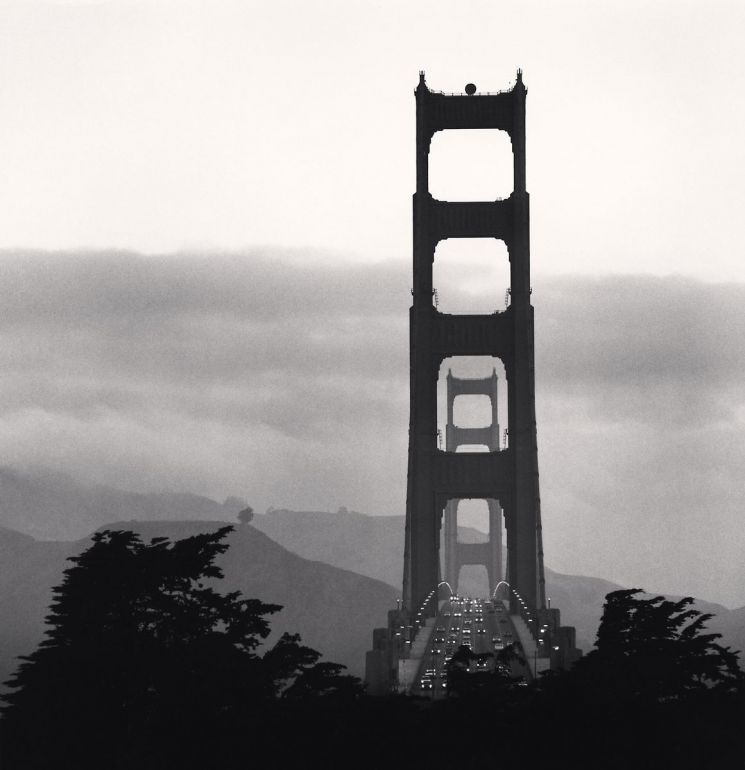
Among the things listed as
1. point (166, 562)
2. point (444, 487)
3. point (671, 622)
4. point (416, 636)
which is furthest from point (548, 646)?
point (166, 562)

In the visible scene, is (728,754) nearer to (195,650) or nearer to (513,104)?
(195,650)

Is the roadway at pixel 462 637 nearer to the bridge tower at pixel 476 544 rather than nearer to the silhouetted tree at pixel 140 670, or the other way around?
the silhouetted tree at pixel 140 670

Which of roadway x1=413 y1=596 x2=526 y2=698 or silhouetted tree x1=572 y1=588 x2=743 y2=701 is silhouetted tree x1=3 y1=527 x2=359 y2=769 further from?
roadway x1=413 y1=596 x2=526 y2=698

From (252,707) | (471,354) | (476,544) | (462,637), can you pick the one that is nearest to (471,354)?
(471,354)

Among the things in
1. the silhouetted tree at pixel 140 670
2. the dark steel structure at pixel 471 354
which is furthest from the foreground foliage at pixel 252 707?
the dark steel structure at pixel 471 354

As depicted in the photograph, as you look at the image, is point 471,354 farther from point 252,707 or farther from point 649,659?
point 252,707

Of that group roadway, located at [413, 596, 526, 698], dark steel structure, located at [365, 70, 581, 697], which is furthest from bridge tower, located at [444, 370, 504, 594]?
dark steel structure, located at [365, 70, 581, 697]
